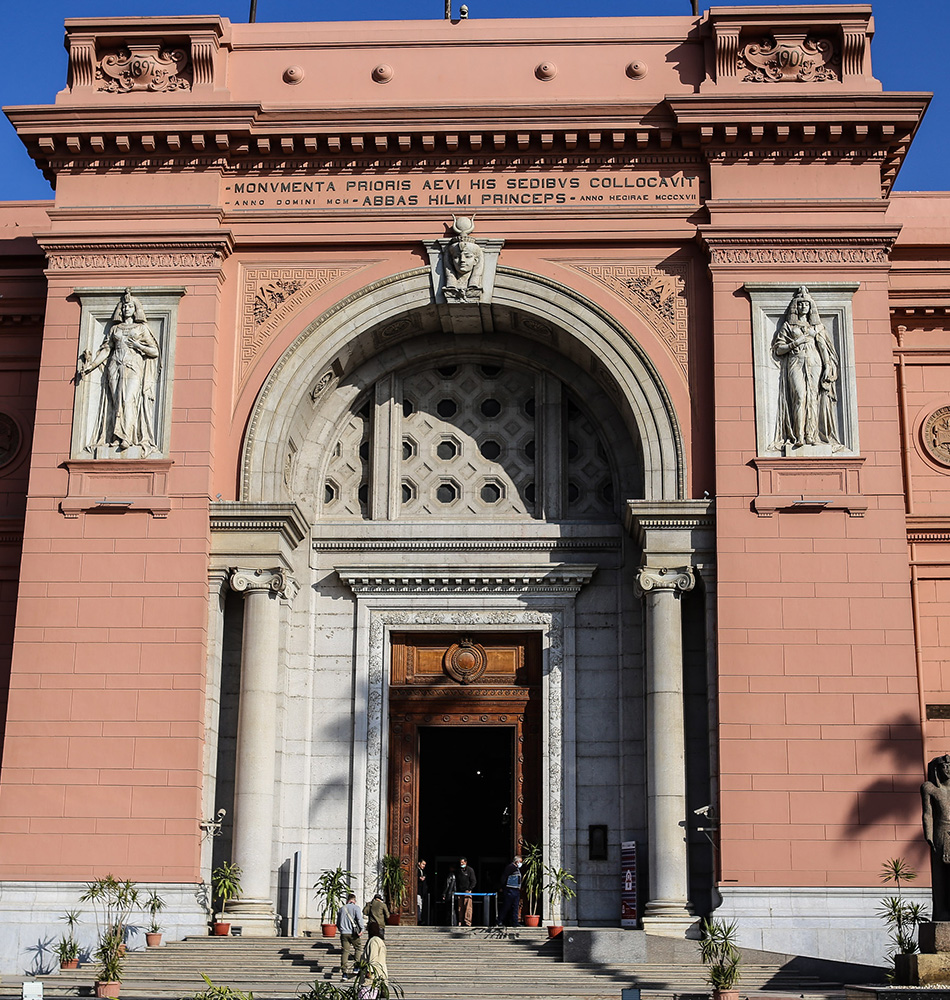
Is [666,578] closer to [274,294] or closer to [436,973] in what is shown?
[436,973]

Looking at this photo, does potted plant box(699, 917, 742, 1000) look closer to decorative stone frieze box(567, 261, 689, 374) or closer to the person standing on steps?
the person standing on steps

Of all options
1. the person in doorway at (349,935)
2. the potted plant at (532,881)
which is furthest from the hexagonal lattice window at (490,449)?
the person in doorway at (349,935)

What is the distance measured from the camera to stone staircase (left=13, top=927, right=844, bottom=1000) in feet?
62.1

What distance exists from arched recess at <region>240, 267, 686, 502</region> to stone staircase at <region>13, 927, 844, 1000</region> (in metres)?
7.08

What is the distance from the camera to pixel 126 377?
24000 millimetres

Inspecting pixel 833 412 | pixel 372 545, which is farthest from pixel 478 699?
pixel 833 412

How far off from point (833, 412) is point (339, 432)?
8.56 m

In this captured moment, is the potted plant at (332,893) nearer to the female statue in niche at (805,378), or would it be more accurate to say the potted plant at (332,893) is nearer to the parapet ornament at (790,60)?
the female statue in niche at (805,378)

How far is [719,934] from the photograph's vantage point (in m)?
20.4

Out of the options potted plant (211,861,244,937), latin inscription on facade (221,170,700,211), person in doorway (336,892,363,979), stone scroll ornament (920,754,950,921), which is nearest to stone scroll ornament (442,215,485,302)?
latin inscription on facade (221,170,700,211)

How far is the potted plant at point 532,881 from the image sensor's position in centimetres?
2288

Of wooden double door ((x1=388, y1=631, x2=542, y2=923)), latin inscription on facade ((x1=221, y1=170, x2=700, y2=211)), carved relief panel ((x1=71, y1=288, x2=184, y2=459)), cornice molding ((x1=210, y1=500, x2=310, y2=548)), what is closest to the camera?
cornice molding ((x1=210, y1=500, x2=310, y2=548))

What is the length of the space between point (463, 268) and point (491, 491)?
399cm

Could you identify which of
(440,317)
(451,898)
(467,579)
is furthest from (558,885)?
(440,317)
